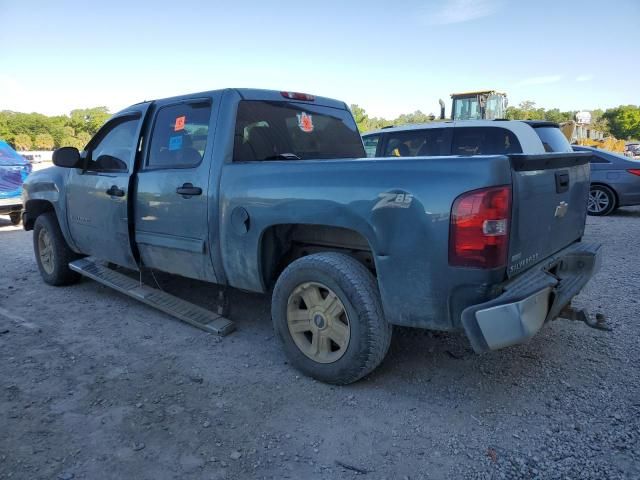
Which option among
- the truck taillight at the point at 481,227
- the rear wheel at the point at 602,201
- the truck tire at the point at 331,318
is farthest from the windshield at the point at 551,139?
the truck tire at the point at 331,318

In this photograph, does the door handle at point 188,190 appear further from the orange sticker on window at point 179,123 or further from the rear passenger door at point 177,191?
the orange sticker on window at point 179,123

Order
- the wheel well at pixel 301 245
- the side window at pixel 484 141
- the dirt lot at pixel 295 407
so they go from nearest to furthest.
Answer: the dirt lot at pixel 295 407, the wheel well at pixel 301 245, the side window at pixel 484 141

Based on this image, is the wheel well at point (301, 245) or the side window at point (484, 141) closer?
the wheel well at point (301, 245)

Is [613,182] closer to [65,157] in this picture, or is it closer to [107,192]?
[107,192]

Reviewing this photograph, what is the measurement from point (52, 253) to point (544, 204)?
4932mm

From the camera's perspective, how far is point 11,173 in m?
9.19

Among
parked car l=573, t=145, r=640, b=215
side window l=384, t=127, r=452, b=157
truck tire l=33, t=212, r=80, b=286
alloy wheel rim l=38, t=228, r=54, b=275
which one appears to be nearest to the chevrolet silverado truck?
truck tire l=33, t=212, r=80, b=286

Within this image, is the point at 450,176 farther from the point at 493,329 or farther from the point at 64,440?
the point at 64,440

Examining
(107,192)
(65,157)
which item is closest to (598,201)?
(107,192)

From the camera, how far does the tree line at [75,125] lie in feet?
161

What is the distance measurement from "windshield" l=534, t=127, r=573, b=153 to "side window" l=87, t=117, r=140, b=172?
18.4 feet

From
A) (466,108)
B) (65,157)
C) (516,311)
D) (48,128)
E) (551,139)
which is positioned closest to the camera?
(516,311)

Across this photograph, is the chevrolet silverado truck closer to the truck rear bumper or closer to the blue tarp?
the truck rear bumper

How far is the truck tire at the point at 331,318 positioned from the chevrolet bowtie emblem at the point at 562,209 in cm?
125
